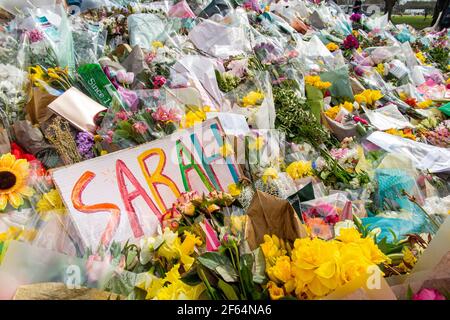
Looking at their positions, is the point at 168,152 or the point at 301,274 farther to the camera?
the point at 168,152

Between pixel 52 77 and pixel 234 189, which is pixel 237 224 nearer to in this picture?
pixel 234 189

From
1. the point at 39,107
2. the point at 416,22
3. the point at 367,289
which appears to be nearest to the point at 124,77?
the point at 39,107

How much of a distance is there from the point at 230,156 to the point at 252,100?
2.60ft

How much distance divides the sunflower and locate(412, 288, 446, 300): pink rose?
1557 millimetres

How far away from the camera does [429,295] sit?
38.1 inches

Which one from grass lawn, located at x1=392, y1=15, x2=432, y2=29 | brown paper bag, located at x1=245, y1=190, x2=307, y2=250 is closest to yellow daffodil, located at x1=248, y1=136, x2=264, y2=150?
brown paper bag, located at x1=245, y1=190, x2=307, y2=250

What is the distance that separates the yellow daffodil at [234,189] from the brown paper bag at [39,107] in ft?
3.81

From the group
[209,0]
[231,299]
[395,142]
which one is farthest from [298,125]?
[209,0]

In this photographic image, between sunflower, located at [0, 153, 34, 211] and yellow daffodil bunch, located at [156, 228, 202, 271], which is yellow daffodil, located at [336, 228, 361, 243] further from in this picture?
sunflower, located at [0, 153, 34, 211]

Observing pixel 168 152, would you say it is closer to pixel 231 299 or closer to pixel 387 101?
pixel 231 299

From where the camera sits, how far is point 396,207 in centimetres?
209

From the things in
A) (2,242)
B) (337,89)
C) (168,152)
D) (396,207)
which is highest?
(2,242)

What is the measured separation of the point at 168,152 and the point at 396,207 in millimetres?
1178

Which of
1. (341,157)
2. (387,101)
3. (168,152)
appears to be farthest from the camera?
(387,101)
